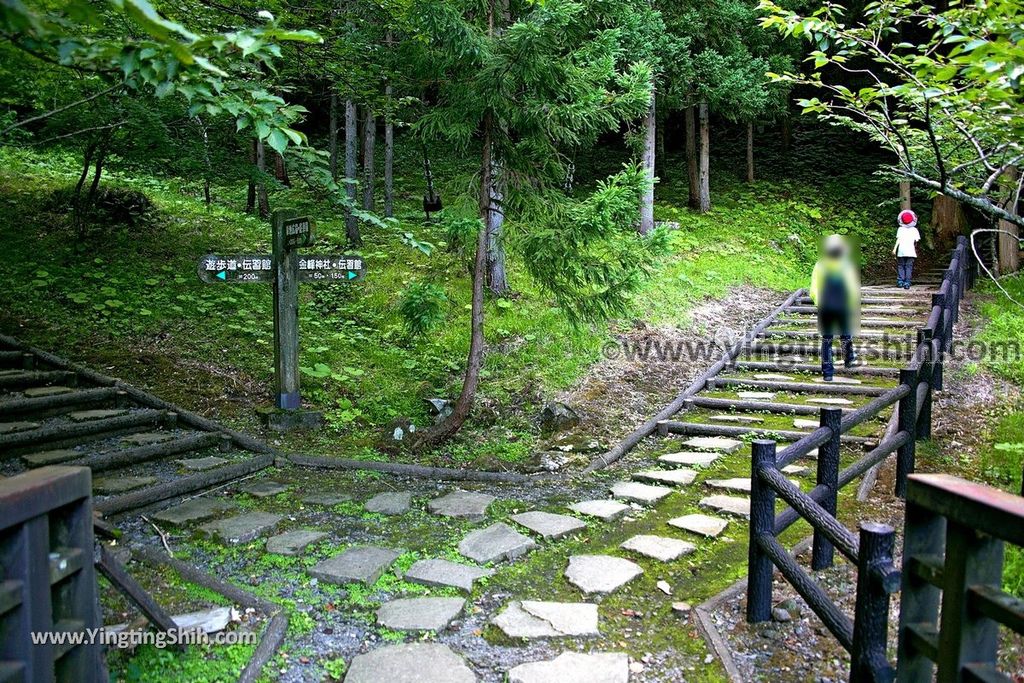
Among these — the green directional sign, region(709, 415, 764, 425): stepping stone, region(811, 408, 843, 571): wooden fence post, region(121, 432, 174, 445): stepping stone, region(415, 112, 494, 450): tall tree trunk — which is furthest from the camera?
region(709, 415, 764, 425): stepping stone

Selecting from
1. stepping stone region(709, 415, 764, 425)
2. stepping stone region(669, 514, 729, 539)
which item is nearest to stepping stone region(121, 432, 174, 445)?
stepping stone region(669, 514, 729, 539)

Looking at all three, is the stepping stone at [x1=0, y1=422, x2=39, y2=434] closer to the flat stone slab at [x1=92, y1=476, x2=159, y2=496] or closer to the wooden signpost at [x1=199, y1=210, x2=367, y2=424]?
the flat stone slab at [x1=92, y1=476, x2=159, y2=496]

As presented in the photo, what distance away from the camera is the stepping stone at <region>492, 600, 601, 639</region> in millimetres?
3654

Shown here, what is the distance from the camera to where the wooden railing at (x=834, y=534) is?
275 centimetres

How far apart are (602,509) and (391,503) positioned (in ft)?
6.14

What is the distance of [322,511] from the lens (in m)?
5.47

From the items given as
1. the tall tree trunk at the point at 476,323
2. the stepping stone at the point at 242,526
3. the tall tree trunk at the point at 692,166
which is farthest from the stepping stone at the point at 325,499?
the tall tree trunk at the point at 692,166

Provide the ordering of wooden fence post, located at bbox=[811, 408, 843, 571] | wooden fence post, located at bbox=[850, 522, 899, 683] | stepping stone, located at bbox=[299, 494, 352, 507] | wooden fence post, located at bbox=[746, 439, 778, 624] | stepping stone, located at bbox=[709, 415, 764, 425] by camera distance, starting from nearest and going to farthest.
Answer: wooden fence post, located at bbox=[850, 522, 899, 683], wooden fence post, located at bbox=[746, 439, 778, 624], wooden fence post, located at bbox=[811, 408, 843, 571], stepping stone, located at bbox=[299, 494, 352, 507], stepping stone, located at bbox=[709, 415, 764, 425]

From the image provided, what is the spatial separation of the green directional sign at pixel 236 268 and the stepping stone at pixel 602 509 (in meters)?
4.83

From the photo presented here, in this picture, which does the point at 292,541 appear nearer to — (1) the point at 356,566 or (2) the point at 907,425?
(1) the point at 356,566

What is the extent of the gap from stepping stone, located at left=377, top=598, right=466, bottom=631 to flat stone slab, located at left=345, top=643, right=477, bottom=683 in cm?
19

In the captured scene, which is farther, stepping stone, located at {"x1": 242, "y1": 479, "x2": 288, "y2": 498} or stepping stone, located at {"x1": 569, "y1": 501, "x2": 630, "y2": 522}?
stepping stone, located at {"x1": 242, "y1": 479, "x2": 288, "y2": 498}

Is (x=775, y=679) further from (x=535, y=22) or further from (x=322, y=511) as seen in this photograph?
(x=535, y=22)

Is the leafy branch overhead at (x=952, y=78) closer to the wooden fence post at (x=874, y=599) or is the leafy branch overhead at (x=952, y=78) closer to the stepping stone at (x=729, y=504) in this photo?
the wooden fence post at (x=874, y=599)
